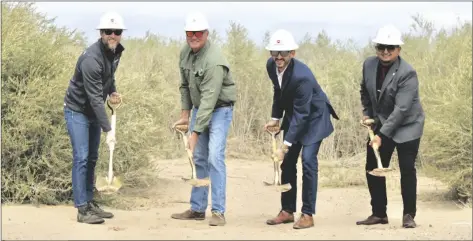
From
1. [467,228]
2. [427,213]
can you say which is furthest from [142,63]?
[467,228]

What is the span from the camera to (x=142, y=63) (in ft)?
59.7

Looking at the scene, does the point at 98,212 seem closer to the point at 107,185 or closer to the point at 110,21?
the point at 107,185

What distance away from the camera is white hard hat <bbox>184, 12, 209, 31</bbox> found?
8750 millimetres

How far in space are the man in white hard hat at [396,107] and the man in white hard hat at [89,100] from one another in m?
2.60

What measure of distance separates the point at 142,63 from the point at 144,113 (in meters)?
6.28

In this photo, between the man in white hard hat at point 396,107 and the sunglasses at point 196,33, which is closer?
the man in white hard hat at point 396,107

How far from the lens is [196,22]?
8.77 m

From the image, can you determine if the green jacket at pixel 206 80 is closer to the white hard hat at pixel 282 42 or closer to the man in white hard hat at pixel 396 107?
the white hard hat at pixel 282 42

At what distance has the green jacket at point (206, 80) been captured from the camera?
8.71 meters

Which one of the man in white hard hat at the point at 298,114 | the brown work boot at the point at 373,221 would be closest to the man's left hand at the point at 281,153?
the man in white hard hat at the point at 298,114

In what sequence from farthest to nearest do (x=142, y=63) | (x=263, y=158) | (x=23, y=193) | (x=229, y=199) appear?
(x=142, y=63) < (x=263, y=158) < (x=229, y=199) < (x=23, y=193)

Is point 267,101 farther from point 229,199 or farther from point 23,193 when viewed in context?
point 23,193

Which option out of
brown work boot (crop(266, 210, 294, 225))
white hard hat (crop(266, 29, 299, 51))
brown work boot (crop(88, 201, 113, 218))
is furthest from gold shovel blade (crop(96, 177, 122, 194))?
white hard hat (crop(266, 29, 299, 51))

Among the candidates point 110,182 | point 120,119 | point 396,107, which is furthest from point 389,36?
point 120,119
